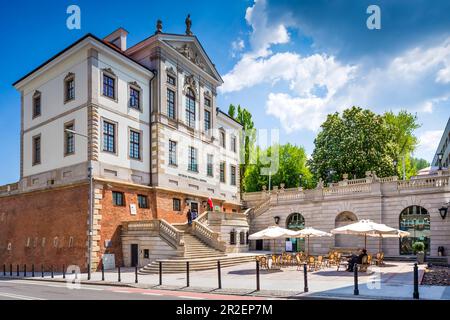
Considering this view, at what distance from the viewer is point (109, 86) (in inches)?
1185

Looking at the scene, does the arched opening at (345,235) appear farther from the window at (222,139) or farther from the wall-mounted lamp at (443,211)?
the window at (222,139)

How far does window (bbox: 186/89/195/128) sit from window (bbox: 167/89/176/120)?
206 cm

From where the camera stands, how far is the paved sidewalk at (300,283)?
14.5 metres

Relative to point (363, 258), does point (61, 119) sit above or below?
above

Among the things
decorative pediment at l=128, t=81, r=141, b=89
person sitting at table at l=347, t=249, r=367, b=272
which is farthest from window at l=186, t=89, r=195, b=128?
person sitting at table at l=347, t=249, r=367, b=272

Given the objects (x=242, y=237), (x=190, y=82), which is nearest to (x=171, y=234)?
(x=242, y=237)

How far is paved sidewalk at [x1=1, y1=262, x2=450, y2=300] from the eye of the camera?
47.6ft

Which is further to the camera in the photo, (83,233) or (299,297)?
(83,233)

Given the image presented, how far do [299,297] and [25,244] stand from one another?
25037 mm

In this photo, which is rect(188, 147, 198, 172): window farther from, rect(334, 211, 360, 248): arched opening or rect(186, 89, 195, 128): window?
rect(334, 211, 360, 248): arched opening
